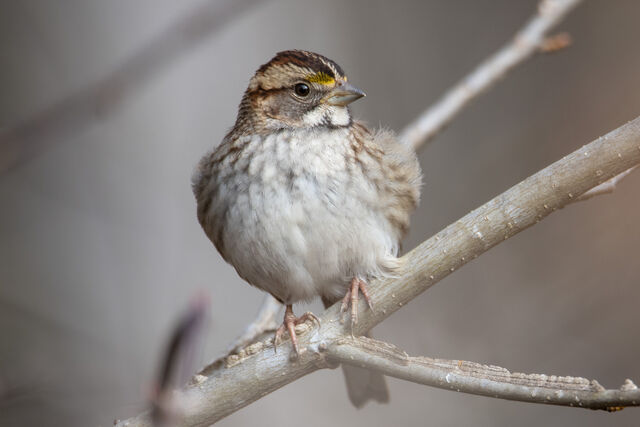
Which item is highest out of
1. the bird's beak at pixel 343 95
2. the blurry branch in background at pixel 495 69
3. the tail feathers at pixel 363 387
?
the blurry branch in background at pixel 495 69

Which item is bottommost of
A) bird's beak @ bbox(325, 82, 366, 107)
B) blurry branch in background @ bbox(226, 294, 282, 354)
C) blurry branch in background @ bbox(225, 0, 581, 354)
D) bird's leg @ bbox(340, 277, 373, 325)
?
bird's leg @ bbox(340, 277, 373, 325)

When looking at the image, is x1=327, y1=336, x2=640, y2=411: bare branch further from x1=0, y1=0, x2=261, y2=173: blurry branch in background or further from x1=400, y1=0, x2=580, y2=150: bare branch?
x1=400, y1=0, x2=580, y2=150: bare branch

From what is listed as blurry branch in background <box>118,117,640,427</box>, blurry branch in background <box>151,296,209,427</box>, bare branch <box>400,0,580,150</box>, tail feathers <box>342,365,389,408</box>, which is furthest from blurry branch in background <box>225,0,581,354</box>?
blurry branch in background <box>151,296,209,427</box>

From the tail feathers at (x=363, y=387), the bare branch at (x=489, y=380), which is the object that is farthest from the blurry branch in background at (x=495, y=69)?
the bare branch at (x=489, y=380)

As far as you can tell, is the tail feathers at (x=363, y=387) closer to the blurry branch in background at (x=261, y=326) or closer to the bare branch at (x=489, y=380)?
the blurry branch in background at (x=261, y=326)

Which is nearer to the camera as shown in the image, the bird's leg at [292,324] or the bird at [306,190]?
the bird's leg at [292,324]

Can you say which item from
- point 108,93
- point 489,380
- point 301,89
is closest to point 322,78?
point 301,89
